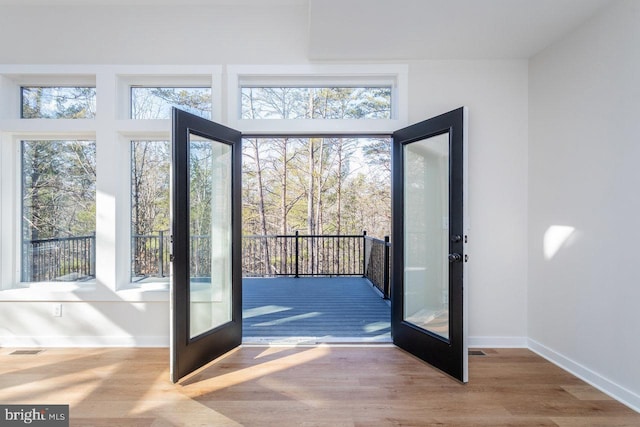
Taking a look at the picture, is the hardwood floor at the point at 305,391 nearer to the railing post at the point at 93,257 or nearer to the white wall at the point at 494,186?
the white wall at the point at 494,186

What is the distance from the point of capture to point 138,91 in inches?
133

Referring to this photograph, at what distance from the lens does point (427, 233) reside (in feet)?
10.2

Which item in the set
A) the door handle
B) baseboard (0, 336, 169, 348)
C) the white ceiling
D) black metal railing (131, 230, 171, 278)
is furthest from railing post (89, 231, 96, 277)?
the door handle

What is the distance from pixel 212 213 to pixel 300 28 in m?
1.95

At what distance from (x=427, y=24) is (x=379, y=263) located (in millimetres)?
4149

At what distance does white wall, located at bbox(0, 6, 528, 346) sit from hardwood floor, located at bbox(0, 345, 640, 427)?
258 millimetres

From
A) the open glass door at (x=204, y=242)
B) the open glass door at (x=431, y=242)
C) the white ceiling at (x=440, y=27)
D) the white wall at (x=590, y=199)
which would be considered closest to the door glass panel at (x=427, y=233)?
the open glass door at (x=431, y=242)

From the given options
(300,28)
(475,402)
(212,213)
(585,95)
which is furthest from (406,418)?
(300,28)

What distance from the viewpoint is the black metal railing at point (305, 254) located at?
23.8 feet

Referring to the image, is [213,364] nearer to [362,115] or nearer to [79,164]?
[79,164]

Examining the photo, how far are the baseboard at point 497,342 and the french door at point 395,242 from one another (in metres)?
0.65

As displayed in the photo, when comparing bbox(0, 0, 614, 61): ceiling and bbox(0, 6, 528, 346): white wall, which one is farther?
bbox(0, 6, 528, 346): white wall

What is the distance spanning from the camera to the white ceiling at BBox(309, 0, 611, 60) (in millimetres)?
2381

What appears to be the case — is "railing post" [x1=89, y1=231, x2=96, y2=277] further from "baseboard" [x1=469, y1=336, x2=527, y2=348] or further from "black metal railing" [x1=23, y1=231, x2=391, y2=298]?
"baseboard" [x1=469, y1=336, x2=527, y2=348]
